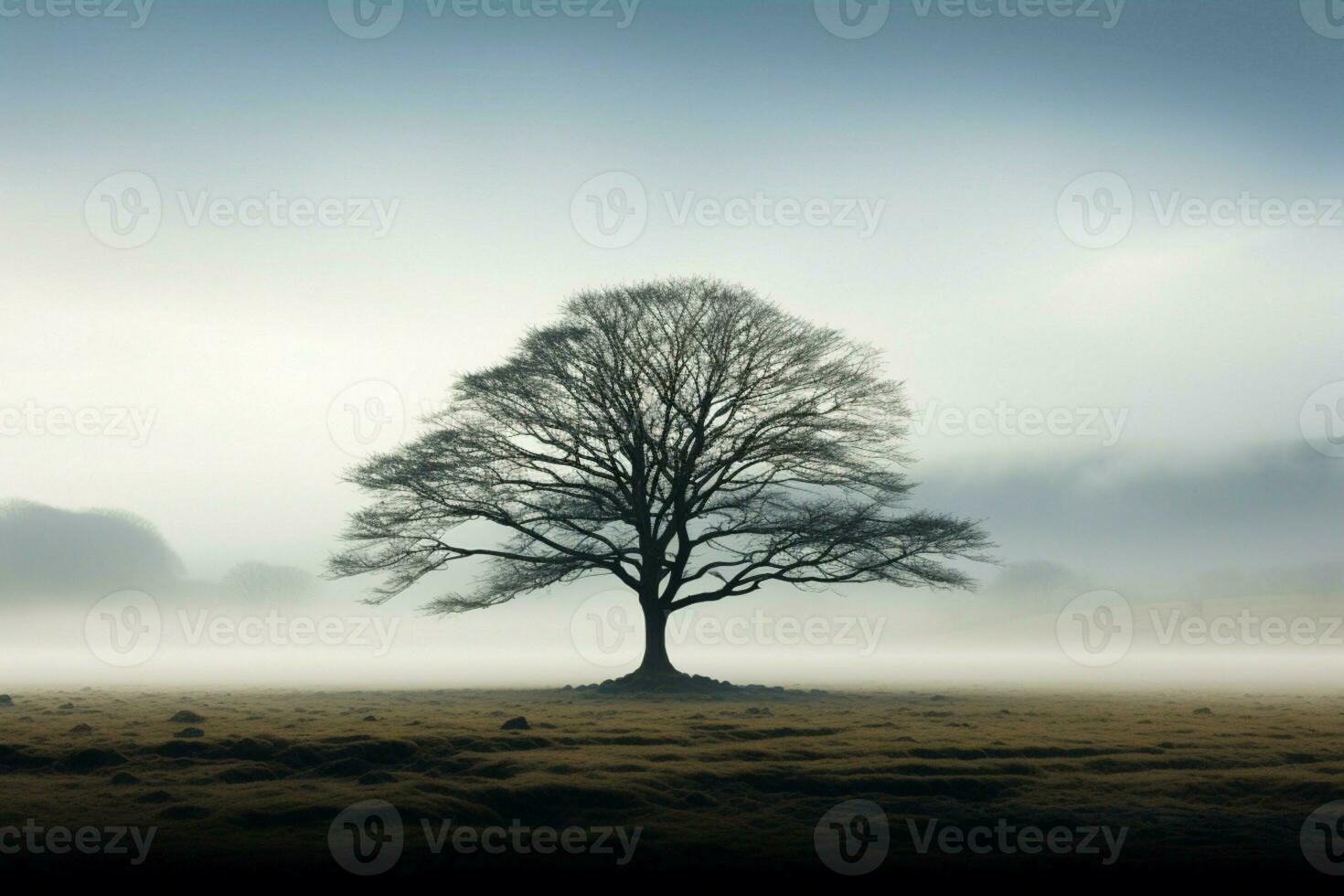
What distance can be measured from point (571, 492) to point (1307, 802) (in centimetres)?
2363

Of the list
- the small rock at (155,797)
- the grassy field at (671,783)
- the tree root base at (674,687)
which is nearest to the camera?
the grassy field at (671,783)

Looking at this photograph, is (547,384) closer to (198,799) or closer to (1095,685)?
(198,799)

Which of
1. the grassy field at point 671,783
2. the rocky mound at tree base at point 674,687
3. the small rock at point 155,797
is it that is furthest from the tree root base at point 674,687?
the small rock at point 155,797

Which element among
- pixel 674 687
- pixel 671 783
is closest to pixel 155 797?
pixel 671 783

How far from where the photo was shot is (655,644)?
34.6m

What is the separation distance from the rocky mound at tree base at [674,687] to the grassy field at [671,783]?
7789 mm

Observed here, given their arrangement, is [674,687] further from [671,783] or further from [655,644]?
[671,783]

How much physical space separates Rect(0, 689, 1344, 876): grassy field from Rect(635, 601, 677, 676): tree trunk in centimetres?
981

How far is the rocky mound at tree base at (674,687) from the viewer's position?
32.2 metres

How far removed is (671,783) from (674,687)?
1795 cm

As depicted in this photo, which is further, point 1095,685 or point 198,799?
point 1095,685

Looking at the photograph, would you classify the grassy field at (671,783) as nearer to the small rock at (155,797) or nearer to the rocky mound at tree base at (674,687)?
the small rock at (155,797)

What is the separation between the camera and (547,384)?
3362 centimetres

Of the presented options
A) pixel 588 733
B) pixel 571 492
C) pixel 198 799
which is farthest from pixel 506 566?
pixel 198 799
